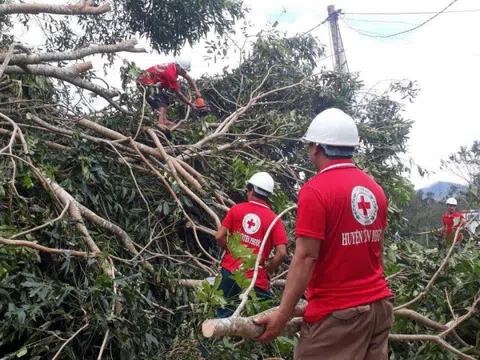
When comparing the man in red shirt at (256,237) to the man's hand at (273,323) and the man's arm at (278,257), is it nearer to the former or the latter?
the man's arm at (278,257)

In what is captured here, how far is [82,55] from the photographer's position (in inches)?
205

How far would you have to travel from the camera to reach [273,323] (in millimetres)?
1910

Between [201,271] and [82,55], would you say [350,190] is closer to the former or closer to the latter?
[201,271]

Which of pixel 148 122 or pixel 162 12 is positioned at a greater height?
pixel 162 12

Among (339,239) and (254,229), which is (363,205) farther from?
(254,229)

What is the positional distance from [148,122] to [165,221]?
1399mm

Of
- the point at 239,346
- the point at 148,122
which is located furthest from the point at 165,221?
the point at 239,346

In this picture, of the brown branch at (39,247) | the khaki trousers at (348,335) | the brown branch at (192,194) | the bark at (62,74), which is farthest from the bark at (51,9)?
the khaki trousers at (348,335)

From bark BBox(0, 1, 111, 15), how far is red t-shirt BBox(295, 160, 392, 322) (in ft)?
13.5

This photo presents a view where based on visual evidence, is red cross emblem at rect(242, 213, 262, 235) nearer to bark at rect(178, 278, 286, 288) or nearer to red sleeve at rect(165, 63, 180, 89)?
bark at rect(178, 278, 286, 288)

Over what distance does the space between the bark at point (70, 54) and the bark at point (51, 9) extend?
395 mm

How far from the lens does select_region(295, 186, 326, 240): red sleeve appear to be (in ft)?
6.11

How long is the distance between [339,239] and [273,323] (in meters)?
0.43

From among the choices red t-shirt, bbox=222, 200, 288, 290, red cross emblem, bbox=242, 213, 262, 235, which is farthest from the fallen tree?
red cross emblem, bbox=242, 213, 262, 235
